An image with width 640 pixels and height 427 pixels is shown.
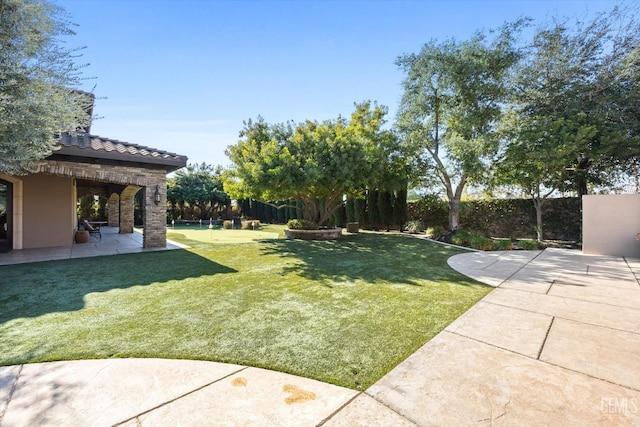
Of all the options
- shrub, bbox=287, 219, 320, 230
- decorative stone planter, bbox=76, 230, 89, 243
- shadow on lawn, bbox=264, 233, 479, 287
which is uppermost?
shrub, bbox=287, 219, 320, 230

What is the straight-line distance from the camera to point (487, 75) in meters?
12.6

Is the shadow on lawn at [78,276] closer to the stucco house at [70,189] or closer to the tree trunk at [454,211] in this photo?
the stucco house at [70,189]

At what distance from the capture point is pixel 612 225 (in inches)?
372

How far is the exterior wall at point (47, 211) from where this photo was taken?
1038cm

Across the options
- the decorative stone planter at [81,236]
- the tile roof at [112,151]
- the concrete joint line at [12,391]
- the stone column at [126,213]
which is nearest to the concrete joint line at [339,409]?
the concrete joint line at [12,391]

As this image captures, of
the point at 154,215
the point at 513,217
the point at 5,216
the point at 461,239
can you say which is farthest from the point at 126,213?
the point at 513,217

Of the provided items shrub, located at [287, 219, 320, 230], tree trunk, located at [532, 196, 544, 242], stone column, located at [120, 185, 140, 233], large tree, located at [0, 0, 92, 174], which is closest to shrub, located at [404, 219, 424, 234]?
tree trunk, located at [532, 196, 544, 242]

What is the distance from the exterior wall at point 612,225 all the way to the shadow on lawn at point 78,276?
1221cm

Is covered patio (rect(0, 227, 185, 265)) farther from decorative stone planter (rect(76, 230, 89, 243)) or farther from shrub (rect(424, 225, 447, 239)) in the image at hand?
shrub (rect(424, 225, 447, 239))

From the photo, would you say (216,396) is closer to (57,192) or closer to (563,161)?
(57,192)

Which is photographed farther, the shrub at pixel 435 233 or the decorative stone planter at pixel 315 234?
the shrub at pixel 435 233

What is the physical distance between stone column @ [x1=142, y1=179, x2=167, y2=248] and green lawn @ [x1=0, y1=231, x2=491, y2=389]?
2.56 meters

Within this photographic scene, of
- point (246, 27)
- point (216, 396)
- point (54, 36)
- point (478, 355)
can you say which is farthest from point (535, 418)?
point (246, 27)

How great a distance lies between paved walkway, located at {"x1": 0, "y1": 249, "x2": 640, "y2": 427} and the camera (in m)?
2.08
